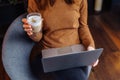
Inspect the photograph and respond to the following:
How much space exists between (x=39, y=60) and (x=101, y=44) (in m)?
1.19

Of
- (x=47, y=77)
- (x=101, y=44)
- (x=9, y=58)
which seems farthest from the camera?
Result: (x=101, y=44)

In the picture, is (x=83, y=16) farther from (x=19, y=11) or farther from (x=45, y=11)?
(x=19, y=11)

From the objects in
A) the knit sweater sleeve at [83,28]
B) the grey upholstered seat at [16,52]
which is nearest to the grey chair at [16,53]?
the grey upholstered seat at [16,52]

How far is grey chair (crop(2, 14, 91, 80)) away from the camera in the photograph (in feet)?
3.77

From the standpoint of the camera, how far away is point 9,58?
3.79 ft

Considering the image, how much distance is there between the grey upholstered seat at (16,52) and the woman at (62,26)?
0.06 m

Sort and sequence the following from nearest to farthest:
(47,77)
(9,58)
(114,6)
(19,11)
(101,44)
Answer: (9,58), (47,77), (101,44), (19,11), (114,6)

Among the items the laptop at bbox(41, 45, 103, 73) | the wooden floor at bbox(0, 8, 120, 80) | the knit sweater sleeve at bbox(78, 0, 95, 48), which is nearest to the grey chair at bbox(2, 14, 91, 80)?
the laptop at bbox(41, 45, 103, 73)

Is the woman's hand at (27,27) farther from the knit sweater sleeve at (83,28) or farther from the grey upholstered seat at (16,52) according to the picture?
the knit sweater sleeve at (83,28)

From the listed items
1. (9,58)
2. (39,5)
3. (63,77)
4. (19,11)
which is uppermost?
(39,5)

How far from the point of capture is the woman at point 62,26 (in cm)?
124

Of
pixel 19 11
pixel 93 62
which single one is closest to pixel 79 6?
pixel 93 62

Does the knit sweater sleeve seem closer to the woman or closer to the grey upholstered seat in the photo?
the woman

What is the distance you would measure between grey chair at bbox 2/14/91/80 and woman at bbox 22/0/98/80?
6 centimetres
